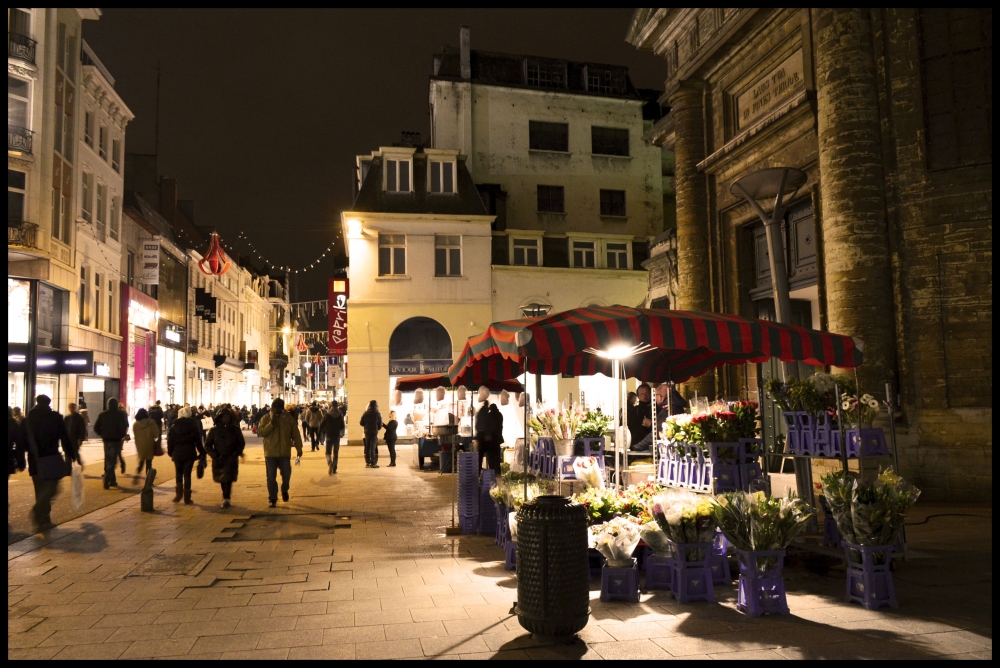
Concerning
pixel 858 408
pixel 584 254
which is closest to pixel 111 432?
pixel 858 408

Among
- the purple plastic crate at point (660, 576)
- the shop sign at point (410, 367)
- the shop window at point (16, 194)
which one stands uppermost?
the shop window at point (16, 194)

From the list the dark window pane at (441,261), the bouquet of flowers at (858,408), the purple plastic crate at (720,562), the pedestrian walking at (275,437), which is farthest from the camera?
the dark window pane at (441,261)

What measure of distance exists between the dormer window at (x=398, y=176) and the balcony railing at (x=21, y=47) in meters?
12.2

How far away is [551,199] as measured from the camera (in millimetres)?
31891

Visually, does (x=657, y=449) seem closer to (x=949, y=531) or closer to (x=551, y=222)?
(x=949, y=531)

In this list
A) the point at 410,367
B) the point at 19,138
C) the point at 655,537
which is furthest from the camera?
the point at 410,367

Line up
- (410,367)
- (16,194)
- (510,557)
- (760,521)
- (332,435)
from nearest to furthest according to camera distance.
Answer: (760,521) → (510,557) → (332,435) → (16,194) → (410,367)

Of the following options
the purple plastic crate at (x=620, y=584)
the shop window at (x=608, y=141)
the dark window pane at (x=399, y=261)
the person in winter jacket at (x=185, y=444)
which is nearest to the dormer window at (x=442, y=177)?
the dark window pane at (x=399, y=261)

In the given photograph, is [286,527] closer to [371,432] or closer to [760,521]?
[760,521]

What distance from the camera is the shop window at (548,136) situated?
32062 millimetres

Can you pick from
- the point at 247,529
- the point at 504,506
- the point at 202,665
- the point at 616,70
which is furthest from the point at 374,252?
the point at 202,665

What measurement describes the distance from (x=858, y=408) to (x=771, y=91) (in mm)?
9285

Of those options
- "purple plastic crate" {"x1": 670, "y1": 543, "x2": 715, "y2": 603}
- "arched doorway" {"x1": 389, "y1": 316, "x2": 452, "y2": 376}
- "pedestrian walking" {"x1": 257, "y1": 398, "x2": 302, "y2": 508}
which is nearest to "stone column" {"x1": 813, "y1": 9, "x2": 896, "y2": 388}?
"purple plastic crate" {"x1": 670, "y1": 543, "x2": 715, "y2": 603}

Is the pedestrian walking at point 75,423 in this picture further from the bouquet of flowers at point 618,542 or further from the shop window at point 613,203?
Answer: the shop window at point 613,203
